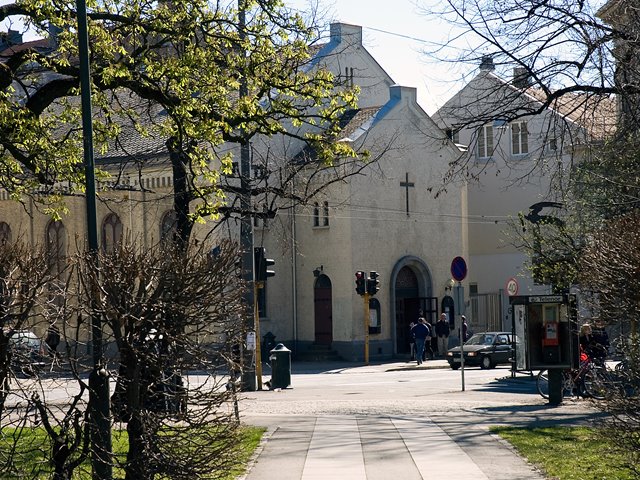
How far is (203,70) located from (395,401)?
31.5 ft

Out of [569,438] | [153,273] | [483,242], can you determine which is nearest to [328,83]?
[569,438]

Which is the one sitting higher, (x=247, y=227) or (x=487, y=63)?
(x=487, y=63)

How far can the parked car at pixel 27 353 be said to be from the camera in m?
10.1

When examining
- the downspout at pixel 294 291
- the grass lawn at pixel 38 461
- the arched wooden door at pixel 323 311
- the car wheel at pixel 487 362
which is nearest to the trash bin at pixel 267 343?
the downspout at pixel 294 291

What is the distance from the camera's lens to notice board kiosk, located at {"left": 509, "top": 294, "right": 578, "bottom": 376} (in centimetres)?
2223

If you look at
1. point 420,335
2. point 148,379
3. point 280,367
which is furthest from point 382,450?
point 420,335

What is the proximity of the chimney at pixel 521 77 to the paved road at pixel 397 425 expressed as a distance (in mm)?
5537

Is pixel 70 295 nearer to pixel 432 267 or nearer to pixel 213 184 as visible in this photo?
pixel 213 184

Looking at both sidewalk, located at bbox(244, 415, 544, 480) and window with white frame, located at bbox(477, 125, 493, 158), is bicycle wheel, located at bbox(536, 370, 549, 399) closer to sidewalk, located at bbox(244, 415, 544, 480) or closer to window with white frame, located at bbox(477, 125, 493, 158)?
sidewalk, located at bbox(244, 415, 544, 480)

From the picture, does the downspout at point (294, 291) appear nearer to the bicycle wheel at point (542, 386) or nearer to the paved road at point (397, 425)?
the paved road at point (397, 425)

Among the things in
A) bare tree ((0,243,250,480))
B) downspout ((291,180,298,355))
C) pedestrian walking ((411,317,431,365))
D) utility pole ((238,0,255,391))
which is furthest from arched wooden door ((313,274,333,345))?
bare tree ((0,243,250,480))

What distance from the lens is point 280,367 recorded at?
2869 centimetres

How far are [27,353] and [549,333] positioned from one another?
14.3 metres

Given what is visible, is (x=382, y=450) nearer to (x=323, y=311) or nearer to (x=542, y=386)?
(x=542, y=386)
